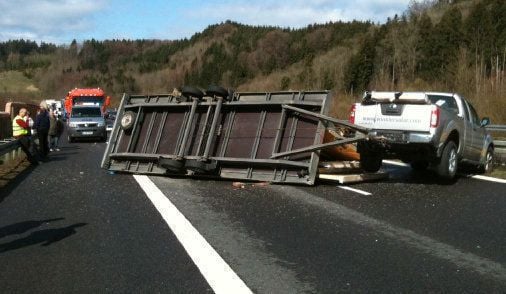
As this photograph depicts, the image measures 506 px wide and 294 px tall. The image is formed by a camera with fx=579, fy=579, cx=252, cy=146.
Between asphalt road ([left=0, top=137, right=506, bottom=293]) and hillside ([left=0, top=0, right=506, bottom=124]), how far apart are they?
534 cm

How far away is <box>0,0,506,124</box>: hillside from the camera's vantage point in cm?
3759

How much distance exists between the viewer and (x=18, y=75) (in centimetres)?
19000

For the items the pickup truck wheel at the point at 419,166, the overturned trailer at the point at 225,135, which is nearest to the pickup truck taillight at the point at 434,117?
the overturned trailer at the point at 225,135

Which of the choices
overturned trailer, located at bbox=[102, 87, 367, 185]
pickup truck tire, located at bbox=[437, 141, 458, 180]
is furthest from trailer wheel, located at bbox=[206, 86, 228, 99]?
pickup truck tire, located at bbox=[437, 141, 458, 180]

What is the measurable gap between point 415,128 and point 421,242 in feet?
15.5

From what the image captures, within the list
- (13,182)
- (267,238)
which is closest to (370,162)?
(267,238)

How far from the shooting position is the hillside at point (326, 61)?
37594mm

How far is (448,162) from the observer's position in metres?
11.6

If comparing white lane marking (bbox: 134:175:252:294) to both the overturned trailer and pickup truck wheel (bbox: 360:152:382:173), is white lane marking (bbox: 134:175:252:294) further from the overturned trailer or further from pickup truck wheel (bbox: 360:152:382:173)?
pickup truck wheel (bbox: 360:152:382:173)

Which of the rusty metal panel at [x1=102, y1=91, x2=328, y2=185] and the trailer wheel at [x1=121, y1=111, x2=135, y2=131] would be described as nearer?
the rusty metal panel at [x1=102, y1=91, x2=328, y2=185]

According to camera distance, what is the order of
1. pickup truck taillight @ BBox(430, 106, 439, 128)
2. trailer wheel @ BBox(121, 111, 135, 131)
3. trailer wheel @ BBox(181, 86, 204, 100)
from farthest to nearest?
trailer wheel @ BBox(121, 111, 135, 131)
trailer wheel @ BBox(181, 86, 204, 100)
pickup truck taillight @ BBox(430, 106, 439, 128)

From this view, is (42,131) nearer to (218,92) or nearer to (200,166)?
(218,92)

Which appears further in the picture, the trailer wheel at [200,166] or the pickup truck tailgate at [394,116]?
the trailer wheel at [200,166]

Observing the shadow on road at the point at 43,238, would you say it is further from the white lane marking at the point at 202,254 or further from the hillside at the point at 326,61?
the hillside at the point at 326,61
